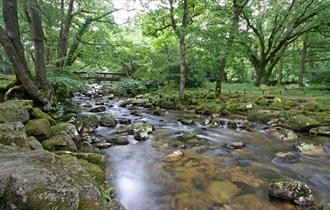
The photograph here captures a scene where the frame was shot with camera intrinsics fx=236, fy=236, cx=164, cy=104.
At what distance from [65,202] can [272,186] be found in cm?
297

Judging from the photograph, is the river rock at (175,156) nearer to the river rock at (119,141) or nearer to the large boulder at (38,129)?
the river rock at (119,141)

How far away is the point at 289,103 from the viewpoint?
9195 millimetres

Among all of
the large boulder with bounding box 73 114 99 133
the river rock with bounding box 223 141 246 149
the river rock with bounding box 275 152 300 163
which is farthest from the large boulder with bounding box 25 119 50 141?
the river rock with bounding box 275 152 300 163

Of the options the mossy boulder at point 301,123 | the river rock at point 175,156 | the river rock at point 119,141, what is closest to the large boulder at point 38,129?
the river rock at point 119,141

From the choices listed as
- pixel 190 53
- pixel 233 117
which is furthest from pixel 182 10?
pixel 233 117

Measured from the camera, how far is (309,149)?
5.57 m

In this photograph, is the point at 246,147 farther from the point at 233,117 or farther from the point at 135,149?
the point at 233,117

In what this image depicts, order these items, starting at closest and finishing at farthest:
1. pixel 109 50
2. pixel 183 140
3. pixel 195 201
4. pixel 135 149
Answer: pixel 195 201 → pixel 135 149 → pixel 183 140 → pixel 109 50

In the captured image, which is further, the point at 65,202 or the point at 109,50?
the point at 109,50

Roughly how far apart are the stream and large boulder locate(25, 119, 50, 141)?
139cm

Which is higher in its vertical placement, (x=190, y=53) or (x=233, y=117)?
(x=190, y=53)

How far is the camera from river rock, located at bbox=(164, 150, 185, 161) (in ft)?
16.7

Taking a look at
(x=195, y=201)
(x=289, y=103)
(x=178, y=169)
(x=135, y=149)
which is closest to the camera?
(x=195, y=201)

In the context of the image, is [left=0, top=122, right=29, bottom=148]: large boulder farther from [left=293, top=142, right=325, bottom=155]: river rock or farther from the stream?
[left=293, top=142, right=325, bottom=155]: river rock
